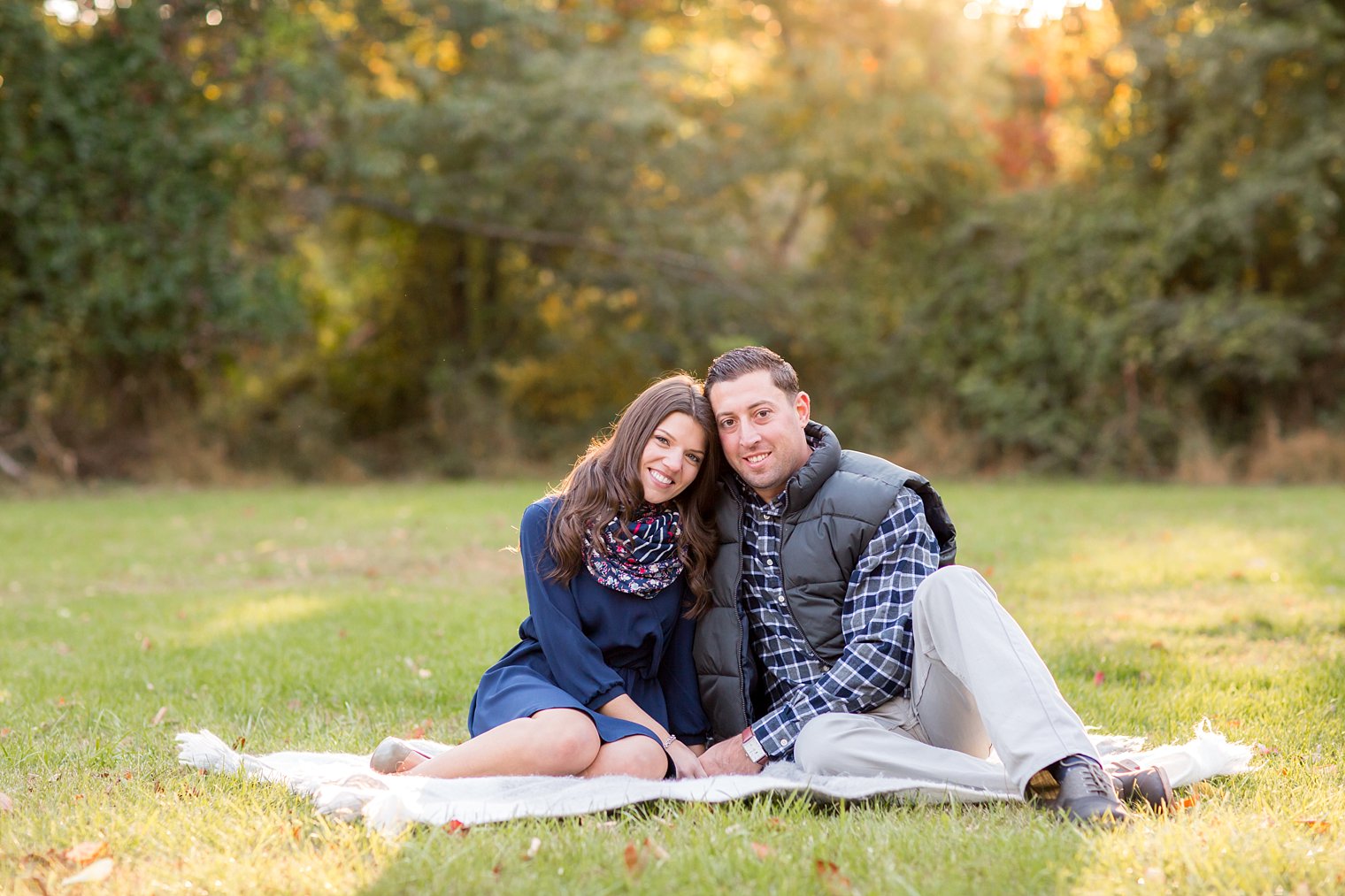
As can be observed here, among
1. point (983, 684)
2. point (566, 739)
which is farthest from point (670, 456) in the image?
point (983, 684)

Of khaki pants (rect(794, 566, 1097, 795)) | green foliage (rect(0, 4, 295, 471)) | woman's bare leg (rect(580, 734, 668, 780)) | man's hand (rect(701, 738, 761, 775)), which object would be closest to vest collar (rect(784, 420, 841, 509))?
khaki pants (rect(794, 566, 1097, 795))

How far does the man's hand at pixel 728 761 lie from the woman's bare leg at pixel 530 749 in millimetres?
388

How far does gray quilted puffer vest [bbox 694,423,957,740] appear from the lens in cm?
399

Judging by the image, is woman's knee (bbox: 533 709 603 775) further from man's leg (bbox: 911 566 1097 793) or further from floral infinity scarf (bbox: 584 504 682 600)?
man's leg (bbox: 911 566 1097 793)

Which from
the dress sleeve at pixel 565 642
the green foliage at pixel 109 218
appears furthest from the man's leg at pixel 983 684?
the green foliage at pixel 109 218

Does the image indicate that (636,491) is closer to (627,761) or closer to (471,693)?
(627,761)

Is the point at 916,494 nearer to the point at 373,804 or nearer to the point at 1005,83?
the point at 373,804

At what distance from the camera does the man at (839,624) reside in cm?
364

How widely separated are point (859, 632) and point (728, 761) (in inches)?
23.8

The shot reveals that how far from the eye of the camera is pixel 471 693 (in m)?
5.45

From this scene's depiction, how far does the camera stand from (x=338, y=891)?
9.67 feet

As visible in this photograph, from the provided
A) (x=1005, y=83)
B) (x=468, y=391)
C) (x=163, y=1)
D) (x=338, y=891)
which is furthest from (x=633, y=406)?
(x=1005, y=83)

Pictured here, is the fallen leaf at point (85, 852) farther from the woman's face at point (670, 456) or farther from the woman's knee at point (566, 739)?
the woman's face at point (670, 456)

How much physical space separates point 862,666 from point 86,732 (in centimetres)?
298
